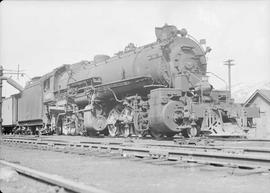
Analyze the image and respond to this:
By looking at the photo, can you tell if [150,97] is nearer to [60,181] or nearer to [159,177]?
[159,177]

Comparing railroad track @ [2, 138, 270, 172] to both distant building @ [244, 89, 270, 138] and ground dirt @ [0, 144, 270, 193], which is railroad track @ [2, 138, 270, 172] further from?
distant building @ [244, 89, 270, 138]

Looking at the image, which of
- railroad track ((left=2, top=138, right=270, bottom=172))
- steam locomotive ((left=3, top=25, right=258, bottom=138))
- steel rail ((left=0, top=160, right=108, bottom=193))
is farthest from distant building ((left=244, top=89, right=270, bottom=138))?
steel rail ((left=0, top=160, right=108, bottom=193))

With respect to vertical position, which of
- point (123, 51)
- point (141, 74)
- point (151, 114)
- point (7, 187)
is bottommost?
point (7, 187)

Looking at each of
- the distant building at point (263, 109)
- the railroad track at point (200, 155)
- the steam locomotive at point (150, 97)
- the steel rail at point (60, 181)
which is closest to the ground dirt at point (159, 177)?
the railroad track at point (200, 155)

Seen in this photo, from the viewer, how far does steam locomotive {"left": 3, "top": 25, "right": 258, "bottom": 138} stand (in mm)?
13414

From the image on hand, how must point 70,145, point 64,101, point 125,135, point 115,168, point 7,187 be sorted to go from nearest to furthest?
point 7,187
point 115,168
point 70,145
point 125,135
point 64,101

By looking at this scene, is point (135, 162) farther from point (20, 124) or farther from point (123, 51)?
point (20, 124)

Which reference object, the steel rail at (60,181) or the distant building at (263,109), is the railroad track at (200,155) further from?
the distant building at (263,109)

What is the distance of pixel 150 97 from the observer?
1436 centimetres

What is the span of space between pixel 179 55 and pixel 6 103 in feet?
67.4

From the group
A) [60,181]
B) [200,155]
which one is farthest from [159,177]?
[200,155]

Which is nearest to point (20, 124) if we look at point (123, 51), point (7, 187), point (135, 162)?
point (123, 51)

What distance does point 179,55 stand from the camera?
1483cm

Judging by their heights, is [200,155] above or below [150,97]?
below
